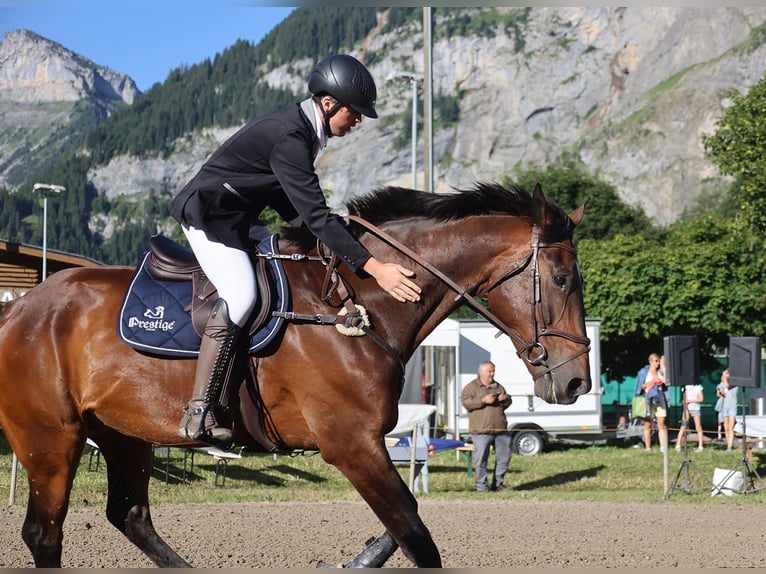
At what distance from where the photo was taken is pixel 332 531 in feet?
32.3

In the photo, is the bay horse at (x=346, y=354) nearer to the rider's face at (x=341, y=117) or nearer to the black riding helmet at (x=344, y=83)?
the rider's face at (x=341, y=117)

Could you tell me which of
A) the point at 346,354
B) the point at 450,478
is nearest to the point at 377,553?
the point at 346,354

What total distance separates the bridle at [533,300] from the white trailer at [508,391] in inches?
623

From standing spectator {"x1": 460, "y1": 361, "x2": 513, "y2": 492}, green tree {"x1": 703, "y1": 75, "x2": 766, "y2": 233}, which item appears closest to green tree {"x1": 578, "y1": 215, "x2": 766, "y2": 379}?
green tree {"x1": 703, "y1": 75, "x2": 766, "y2": 233}

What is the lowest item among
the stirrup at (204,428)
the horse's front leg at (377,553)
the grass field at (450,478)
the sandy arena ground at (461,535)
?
the grass field at (450,478)

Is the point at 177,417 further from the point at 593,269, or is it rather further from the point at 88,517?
the point at 593,269

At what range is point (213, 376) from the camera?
4.98 metres

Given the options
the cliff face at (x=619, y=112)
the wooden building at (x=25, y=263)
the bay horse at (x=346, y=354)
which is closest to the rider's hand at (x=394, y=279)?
the bay horse at (x=346, y=354)

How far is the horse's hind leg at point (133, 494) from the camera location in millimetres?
6086

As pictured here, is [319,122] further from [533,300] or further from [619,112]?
[619,112]

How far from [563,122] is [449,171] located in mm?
23132

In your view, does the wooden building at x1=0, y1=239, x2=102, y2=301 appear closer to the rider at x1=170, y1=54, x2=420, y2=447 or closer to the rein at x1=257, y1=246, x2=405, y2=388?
the rider at x1=170, y1=54, x2=420, y2=447

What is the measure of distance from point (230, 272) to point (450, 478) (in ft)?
41.6

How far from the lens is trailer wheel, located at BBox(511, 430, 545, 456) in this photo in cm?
2148
